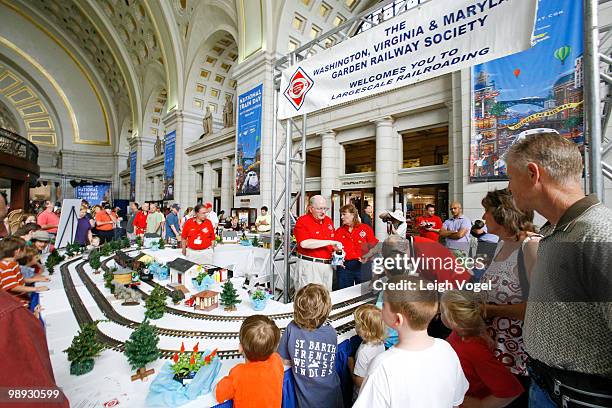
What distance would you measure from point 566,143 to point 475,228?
3469mm

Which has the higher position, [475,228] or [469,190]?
[469,190]

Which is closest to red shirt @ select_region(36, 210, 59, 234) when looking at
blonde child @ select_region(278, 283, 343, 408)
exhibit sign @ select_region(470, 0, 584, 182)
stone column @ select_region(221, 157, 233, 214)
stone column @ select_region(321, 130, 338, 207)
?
blonde child @ select_region(278, 283, 343, 408)

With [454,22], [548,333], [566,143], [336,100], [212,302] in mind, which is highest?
[454,22]

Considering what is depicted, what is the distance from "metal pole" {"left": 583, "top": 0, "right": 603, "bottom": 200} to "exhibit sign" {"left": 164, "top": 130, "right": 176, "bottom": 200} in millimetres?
20317

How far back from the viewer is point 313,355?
1.65 meters

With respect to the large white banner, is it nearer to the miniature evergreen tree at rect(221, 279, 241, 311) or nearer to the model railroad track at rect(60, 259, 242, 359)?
the miniature evergreen tree at rect(221, 279, 241, 311)

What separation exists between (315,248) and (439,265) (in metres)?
1.52

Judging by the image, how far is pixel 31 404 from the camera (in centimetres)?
60

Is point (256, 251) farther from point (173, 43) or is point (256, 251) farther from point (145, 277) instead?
point (173, 43)

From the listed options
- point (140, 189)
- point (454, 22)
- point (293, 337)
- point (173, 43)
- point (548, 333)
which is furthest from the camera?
point (140, 189)

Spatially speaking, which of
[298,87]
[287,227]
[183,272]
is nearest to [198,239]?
[183,272]

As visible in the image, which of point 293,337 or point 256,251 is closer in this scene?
point 293,337

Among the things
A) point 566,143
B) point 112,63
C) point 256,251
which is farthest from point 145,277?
point 112,63

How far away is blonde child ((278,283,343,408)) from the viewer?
1.64m
